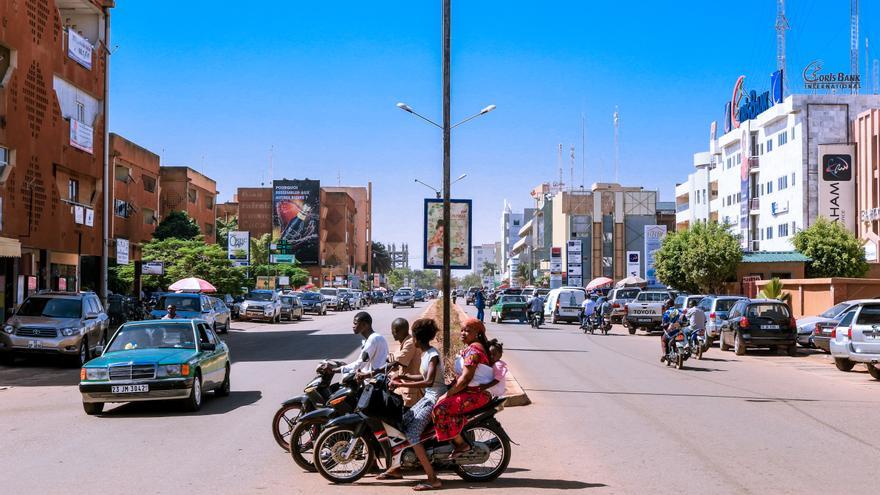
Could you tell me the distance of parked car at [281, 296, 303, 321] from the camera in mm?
54562

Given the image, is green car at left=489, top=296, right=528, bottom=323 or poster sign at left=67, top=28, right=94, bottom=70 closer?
poster sign at left=67, top=28, right=94, bottom=70

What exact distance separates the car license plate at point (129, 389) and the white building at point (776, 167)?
201ft

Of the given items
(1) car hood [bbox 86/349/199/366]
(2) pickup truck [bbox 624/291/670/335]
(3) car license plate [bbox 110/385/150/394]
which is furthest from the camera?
(2) pickup truck [bbox 624/291/670/335]

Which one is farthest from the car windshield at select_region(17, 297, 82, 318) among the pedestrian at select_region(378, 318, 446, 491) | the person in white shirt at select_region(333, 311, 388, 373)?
the pedestrian at select_region(378, 318, 446, 491)

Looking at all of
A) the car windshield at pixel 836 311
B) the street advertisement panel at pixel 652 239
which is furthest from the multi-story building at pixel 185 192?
the car windshield at pixel 836 311

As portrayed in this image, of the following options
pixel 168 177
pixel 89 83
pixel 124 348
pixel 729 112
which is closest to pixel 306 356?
pixel 124 348

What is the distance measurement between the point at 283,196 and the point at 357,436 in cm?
12271

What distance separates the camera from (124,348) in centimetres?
1402

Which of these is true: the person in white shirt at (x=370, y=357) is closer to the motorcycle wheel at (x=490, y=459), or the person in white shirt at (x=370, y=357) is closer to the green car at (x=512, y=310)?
the motorcycle wheel at (x=490, y=459)

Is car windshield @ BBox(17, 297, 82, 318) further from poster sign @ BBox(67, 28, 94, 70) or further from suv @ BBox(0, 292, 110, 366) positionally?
poster sign @ BBox(67, 28, 94, 70)

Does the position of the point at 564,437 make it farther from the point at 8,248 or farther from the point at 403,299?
the point at 403,299

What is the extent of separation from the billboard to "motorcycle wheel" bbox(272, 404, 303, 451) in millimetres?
119641

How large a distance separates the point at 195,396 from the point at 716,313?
22204 mm

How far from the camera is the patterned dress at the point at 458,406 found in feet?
27.4
